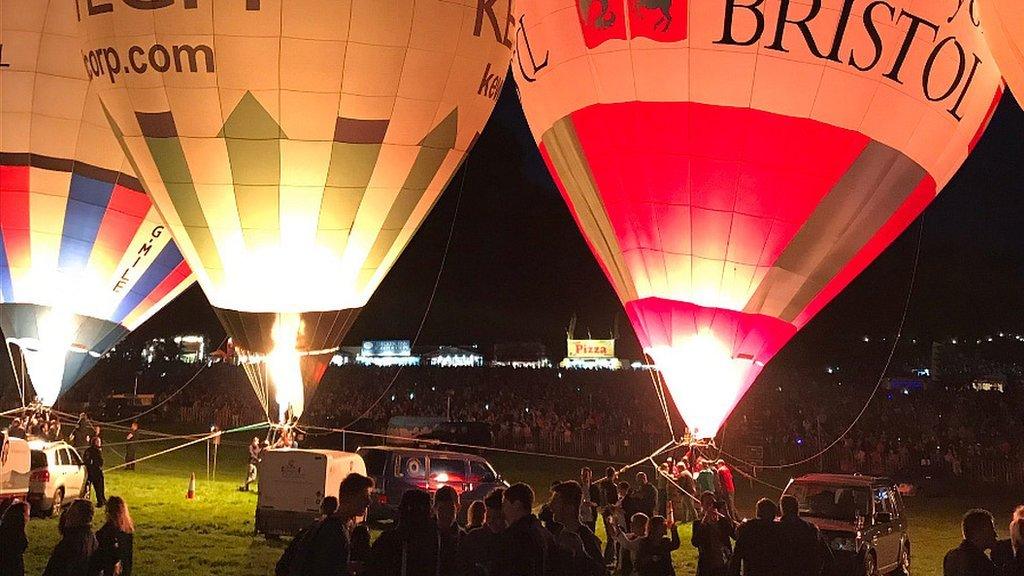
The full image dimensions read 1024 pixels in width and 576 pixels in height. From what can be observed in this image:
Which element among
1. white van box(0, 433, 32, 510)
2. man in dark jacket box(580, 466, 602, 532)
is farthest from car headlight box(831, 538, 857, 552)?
white van box(0, 433, 32, 510)

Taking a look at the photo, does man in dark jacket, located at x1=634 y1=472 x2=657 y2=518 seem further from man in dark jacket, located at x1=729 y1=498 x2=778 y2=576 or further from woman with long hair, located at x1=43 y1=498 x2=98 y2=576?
woman with long hair, located at x1=43 y1=498 x2=98 y2=576

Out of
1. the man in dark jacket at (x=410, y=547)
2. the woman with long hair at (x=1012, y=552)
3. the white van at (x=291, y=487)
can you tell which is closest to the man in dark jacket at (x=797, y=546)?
the woman with long hair at (x=1012, y=552)

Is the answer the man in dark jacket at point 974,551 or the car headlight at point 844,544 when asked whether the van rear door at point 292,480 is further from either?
the man in dark jacket at point 974,551

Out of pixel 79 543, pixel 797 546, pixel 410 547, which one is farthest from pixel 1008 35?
pixel 79 543

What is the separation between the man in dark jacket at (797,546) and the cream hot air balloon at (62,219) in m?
9.60

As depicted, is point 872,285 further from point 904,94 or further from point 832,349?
point 904,94

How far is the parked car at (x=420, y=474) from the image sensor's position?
35.6ft

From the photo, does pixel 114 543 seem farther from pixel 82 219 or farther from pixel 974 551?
pixel 82 219

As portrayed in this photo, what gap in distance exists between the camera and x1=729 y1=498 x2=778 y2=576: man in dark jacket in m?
5.09

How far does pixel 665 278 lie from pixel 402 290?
143 ft

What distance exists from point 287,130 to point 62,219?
5367 mm

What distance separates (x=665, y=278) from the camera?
36.1ft

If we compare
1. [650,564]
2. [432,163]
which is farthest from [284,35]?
[650,564]

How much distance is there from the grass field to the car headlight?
1.39 meters
